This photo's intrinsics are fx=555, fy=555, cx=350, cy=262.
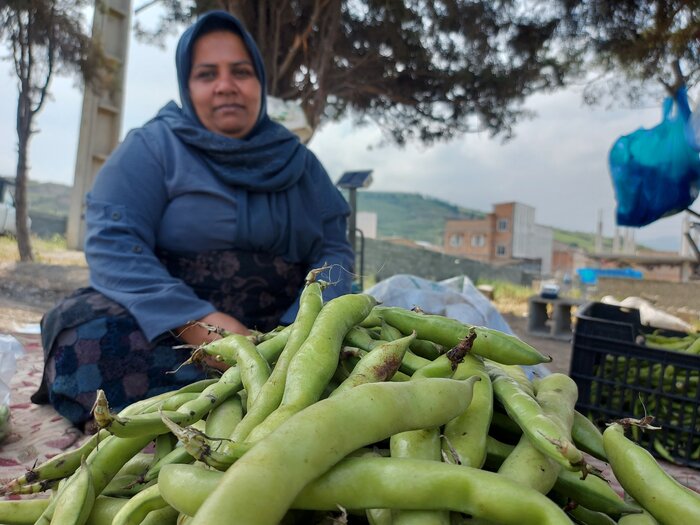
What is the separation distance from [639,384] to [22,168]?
847cm

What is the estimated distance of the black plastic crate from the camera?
199 centimetres

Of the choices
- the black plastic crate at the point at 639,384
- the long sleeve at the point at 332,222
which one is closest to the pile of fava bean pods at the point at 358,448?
the black plastic crate at the point at 639,384

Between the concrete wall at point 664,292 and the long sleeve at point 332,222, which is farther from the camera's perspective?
the concrete wall at point 664,292

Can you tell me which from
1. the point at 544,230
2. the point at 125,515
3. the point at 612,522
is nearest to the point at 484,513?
the point at 612,522

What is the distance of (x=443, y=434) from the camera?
0.74m

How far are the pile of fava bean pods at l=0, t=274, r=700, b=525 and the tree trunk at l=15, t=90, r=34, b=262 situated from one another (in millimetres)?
8400

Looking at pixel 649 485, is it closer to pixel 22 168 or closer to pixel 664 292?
pixel 664 292

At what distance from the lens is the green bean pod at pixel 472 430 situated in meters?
0.70

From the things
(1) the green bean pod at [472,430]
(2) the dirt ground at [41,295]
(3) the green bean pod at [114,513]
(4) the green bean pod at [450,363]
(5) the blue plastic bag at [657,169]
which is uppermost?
(5) the blue plastic bag at [657,169]

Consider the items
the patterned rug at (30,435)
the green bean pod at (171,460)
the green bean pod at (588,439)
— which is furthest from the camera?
the patterned rug at (30,435)

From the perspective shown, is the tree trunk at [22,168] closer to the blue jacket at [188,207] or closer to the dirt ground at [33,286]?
the dirt ground at [33,286]

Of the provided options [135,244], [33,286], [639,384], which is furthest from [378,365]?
[33,286]

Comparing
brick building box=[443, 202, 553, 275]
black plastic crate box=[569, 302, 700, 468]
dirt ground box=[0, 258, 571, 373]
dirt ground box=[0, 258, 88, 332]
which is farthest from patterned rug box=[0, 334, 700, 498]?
brick building box=[443, 202, 553, 275]

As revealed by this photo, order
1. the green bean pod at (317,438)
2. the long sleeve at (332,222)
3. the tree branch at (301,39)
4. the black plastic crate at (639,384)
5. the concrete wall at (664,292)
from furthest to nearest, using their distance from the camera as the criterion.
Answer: the concrete wall at (664,292) < the tree branch at (301,39) < the long sleeve at (332,222) < the black plastic crate at (639,384) < the green bean pod at (317,438)
